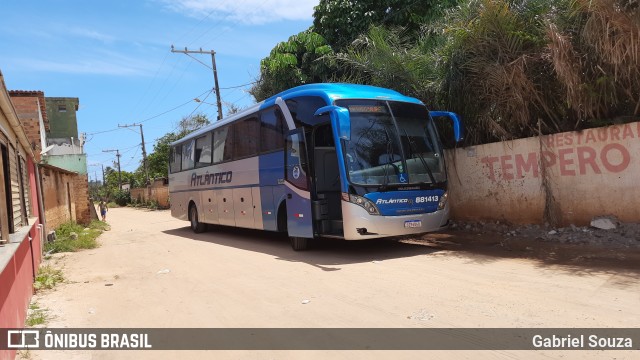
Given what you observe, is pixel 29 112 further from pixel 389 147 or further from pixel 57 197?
pixel 389 147

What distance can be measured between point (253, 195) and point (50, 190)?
8540 millimetres

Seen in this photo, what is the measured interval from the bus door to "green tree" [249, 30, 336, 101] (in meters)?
7.21

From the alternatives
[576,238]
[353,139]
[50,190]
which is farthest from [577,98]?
[50,190]

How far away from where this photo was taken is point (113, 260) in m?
10.9

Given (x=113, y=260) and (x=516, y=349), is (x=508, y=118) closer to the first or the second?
(x=516, y=349)

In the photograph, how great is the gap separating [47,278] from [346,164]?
5.55 m

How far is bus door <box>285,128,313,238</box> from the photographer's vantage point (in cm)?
920

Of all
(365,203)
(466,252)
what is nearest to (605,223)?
(466,252)

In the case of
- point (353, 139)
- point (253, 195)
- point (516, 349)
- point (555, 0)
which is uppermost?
point (555, 0)

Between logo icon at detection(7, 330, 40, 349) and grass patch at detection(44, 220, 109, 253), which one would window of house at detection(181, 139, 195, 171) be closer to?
grass patch at detection(44, 220, 109, 253)

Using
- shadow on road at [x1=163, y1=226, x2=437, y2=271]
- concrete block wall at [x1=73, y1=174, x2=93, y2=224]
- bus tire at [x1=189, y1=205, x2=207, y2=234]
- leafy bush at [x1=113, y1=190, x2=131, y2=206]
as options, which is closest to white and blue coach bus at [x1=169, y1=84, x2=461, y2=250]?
shadow on road at [x1=163, y1=226, x2=437, y2=271]

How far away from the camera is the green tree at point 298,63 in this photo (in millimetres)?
16422

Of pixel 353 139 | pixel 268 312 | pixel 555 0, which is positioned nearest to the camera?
pixel 268 312

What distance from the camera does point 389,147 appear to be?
8.54 meters
